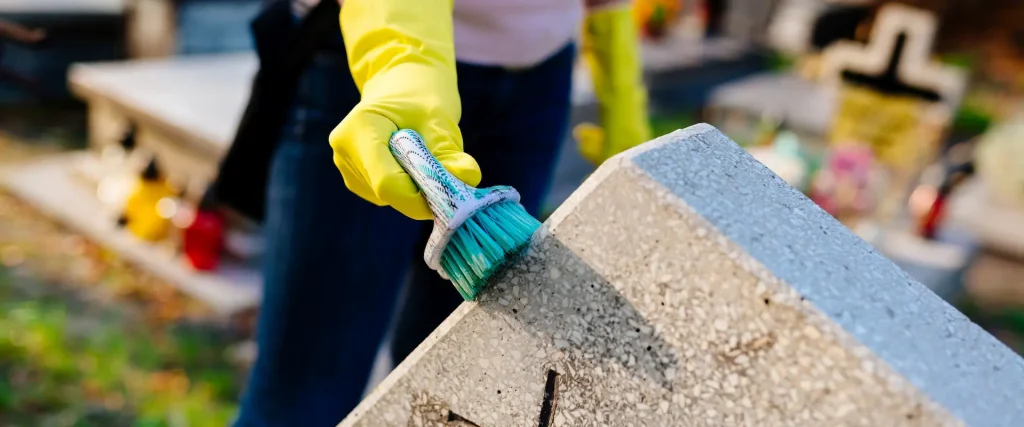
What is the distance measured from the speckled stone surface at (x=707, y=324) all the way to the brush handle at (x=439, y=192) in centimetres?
5

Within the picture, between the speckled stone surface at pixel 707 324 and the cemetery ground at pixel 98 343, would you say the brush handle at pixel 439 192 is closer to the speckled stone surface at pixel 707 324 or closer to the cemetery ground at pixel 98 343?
the speckled stone surface at pixel 707 324


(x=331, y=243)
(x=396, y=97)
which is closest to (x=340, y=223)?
(x=331, y=243)

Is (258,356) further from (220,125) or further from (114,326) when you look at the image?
(220,125)

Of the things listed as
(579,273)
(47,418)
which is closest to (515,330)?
Result: (579,273)

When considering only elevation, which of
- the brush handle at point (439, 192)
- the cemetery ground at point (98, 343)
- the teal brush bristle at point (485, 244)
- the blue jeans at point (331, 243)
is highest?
the brush handle at point (439, 192)

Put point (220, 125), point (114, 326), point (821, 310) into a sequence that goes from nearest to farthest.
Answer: point (821, 310), point (114, 326), point (220, 125)

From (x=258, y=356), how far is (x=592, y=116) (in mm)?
2214

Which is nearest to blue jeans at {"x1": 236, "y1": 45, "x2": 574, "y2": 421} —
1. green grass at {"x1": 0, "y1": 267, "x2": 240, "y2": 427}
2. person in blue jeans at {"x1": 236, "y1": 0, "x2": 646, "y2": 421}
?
person in blue jeans at {"x1": 236, "y1": 0, "x2": 646, "y2": 421}

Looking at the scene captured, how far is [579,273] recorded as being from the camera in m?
0.62

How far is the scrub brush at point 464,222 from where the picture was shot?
23.9 inches

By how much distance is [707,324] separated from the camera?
1.90ft

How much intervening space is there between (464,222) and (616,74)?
2.17ft

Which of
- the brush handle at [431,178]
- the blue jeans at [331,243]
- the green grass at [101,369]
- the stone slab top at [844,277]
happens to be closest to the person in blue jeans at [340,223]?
the blue jeans at [331,243]

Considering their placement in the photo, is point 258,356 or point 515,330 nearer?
point 515,330
